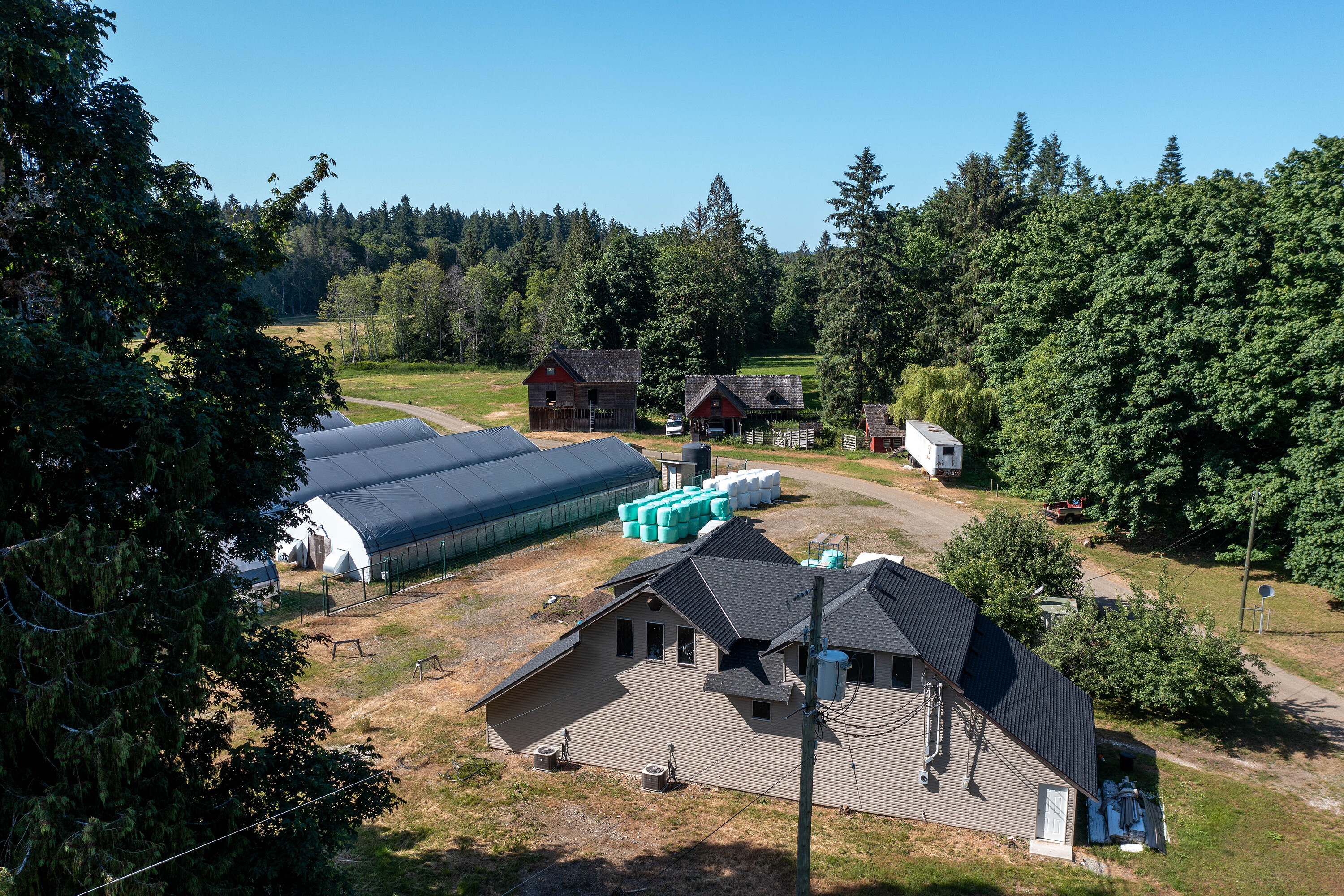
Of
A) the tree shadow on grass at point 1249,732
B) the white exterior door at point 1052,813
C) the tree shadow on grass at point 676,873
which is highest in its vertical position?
the white exterior door at point 1052,813

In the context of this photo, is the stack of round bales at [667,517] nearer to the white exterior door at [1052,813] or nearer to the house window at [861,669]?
the house window at [861,669]

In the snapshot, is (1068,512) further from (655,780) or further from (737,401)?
(655,780)

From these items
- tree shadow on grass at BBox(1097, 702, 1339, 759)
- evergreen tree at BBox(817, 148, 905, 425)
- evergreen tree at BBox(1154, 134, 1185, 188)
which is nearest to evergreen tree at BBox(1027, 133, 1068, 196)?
evergreen tree at BBox(1154, 134, 1185, 188)

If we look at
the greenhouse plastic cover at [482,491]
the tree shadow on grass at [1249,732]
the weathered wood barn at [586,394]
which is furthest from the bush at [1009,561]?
the weathered wood barn at [586,394]

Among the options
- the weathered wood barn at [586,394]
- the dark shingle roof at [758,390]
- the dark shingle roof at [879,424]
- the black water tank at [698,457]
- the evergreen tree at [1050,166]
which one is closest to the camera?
the black water tank at [698,457]

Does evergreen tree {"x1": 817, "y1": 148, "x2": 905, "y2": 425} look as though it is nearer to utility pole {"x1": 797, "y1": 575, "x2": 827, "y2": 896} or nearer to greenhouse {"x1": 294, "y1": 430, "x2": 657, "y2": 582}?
greenhouse {"x1": 294, "y1": 430, "x2": 657, "y2": 582}

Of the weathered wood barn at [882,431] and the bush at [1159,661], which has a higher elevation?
the weathered wood barn at [882,431]

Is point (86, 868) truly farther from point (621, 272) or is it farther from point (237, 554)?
point (621, 272)
